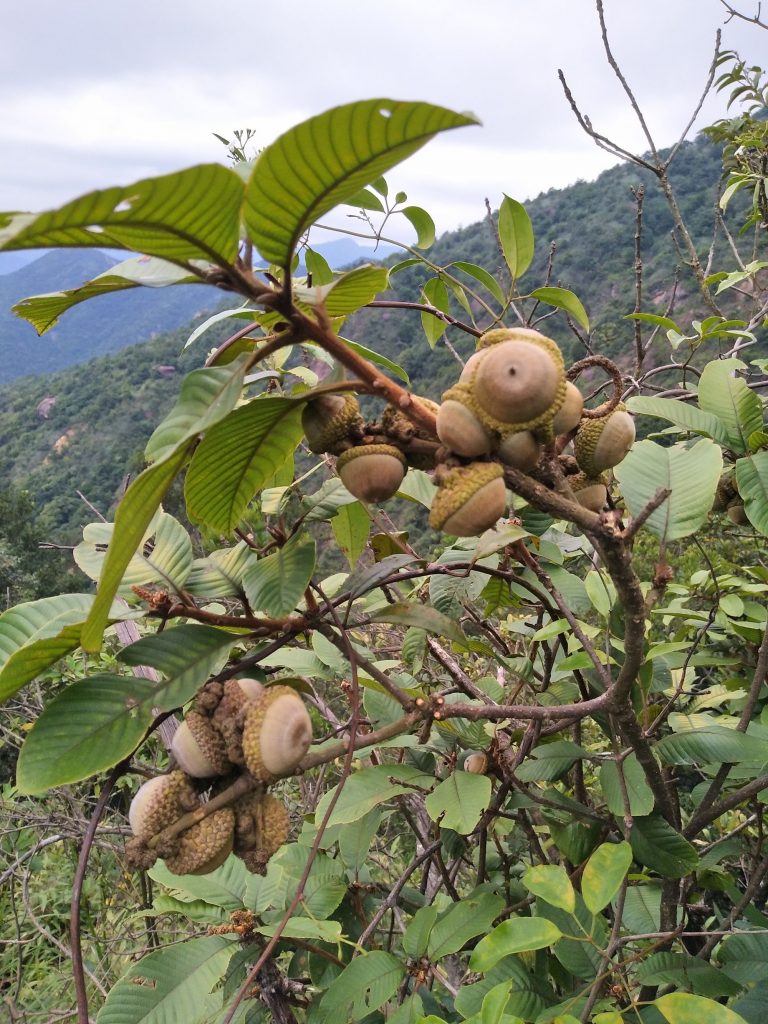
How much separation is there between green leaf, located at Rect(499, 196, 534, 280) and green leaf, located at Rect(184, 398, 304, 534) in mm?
600

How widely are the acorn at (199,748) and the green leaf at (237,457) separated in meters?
0.23

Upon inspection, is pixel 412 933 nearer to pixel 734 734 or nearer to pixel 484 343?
pixel 734 734

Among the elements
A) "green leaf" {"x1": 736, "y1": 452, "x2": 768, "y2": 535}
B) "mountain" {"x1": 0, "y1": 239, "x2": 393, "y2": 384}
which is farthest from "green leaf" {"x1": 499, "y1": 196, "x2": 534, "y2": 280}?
"mountain" {"x1": 0, "y1": 239, "x2": 393, "y2": 384}

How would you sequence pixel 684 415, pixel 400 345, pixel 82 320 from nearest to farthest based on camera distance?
1. pixel 684 415
2. pixel 400 345
3. pixel 82 320

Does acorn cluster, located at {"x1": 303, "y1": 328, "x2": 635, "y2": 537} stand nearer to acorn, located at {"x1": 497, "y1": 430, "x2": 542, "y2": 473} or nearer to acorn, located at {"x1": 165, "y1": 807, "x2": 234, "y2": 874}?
acorn, located at {"x1": 497, "y1": 430, "x2": 542, "y2": 473}

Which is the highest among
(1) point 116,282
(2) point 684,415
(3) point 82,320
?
(3) point 82,320

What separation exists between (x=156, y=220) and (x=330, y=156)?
0.46ft

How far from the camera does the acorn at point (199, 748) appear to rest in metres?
0.68

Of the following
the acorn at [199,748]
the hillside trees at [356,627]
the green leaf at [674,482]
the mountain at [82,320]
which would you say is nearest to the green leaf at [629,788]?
the hillside trees at [356,627]

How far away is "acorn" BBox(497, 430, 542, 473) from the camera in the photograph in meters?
0.63

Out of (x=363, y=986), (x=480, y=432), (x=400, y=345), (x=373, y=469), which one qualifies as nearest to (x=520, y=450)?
(x=480, y=432)

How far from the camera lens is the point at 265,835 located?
2.30ft

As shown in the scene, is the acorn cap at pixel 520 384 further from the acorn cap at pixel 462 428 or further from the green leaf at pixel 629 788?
the green leaf at pixel 629 788

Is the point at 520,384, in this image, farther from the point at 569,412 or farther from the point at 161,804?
the point at 161,804
